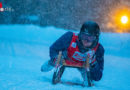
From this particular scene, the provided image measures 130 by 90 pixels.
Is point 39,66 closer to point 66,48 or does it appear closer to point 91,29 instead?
point 66,48

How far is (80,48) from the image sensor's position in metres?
3.19

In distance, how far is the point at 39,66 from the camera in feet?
16.0

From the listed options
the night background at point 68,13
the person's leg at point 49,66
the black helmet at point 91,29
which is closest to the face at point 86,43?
the black helmet at point 91,29

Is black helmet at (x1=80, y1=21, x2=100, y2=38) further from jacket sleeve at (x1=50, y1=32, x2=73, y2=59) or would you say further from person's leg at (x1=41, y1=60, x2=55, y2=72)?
person's leg at (x1=41, y1=60, x2=55, y2=72)

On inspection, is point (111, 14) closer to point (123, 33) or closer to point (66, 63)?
point (123, 33)

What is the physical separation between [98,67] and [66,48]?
2.03 ft

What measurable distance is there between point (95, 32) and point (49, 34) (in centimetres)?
800

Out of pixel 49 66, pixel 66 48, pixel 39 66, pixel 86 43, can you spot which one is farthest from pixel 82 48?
pixel 39 66

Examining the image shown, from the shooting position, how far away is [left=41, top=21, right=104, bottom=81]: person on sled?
2982 millimetres

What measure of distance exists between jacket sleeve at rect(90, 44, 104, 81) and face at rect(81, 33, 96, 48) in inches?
14.1

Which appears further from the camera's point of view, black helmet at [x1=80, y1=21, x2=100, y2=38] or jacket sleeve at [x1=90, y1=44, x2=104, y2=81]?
jacket sleeve at [x1=90, y1=44, x2=104, y2=81]

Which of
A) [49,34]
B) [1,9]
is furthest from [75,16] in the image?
[1,9]

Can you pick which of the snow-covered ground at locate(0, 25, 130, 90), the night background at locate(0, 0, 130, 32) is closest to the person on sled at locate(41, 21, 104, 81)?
the snow-covered ground at locate(0, 25, 130, 90)

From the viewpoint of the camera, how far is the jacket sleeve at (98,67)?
10.6ft
